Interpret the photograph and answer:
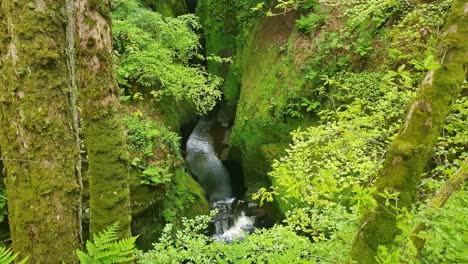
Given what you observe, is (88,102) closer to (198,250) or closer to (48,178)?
(48,178)

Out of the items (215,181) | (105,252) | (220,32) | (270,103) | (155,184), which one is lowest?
(215,181)

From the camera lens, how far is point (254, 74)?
12938mm

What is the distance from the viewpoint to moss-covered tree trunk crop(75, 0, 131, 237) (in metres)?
3.54

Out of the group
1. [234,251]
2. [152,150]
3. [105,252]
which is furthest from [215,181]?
[105,252]

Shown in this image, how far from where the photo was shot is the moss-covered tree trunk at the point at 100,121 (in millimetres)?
3537

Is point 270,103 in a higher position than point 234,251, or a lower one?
higher

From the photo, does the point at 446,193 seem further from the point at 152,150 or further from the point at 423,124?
the point at 152,150

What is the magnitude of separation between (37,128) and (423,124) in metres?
2.56

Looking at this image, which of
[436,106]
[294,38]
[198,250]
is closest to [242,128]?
[294,38]

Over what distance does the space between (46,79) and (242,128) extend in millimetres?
9640

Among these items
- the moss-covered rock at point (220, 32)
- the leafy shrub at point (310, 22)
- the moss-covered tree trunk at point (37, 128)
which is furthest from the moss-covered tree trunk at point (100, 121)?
the moss-covered rock at point (220, 32)

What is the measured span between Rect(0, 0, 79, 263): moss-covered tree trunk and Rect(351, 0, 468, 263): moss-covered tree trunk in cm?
217

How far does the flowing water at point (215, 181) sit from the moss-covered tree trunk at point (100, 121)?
18.8 ft

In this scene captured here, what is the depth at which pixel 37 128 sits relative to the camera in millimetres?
2178
